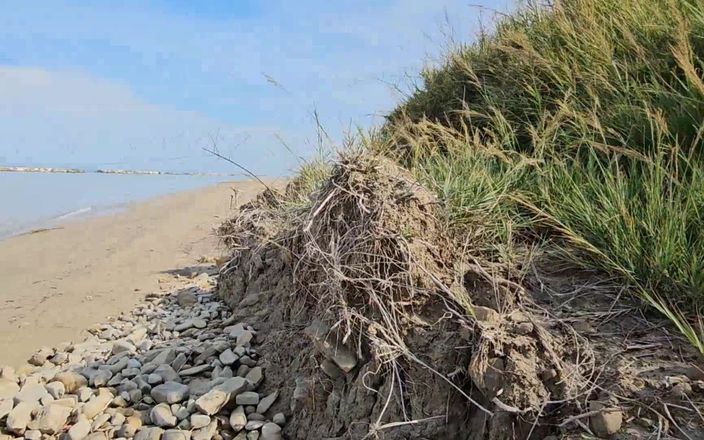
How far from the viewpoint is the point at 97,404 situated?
3.19m

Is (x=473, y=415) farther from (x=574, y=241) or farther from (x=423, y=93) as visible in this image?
(x=423, y=93)

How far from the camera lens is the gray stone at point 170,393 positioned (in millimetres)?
3164

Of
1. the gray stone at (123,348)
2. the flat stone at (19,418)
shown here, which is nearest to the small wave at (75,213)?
the gray stone at (123,348)

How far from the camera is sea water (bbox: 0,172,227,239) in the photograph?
41.3 ft

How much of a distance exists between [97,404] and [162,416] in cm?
49

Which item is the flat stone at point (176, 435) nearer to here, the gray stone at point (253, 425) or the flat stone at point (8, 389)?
the gray stone at point (253, 425)

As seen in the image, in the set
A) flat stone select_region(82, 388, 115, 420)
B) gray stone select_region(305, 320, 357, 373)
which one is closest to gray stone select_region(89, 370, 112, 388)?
flat stone select_region(82, 388, 115, 420)

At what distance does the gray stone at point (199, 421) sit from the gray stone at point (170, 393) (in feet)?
0.83

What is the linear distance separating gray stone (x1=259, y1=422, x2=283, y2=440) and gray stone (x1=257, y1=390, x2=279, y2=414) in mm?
129

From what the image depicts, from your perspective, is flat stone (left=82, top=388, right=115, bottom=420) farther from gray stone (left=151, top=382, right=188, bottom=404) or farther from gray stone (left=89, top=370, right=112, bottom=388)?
gray stone (left=151, top=382, right=188, bottom=404)

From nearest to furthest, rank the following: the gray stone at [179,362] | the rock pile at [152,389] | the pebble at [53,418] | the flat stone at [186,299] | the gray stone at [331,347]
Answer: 1. the gray stone at [331,347]
2. the rock pile at [152,389]
3. the pebble at [53,418]
4. the gray stone at [179,362]
5. the flat stone at [186,299]

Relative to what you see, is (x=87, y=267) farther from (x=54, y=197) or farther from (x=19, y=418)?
(x=54, y=197)

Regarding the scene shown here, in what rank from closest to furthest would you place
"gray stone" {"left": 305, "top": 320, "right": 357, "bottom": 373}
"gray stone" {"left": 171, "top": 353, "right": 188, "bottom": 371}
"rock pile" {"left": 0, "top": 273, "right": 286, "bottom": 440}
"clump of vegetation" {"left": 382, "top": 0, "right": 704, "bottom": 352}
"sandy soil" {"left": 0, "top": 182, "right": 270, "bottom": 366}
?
"clump of vegetation" {"left": 382, "top": 0, "right": 704, "bottom": 352}
"gray stone" {"left": 305, "top": 320, "right": 357, "bottom": 373}
"rock pile" {"left": 0, "top": 273, "right": 286, "bottom": 440}
"gray stone" {"left": 171, "top": 353, "right": 188, "bottom": 371}
"sandy soil" {"left": 0, "top": 182, "right": 270, "bottom": 366}

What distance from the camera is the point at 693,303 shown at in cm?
224
